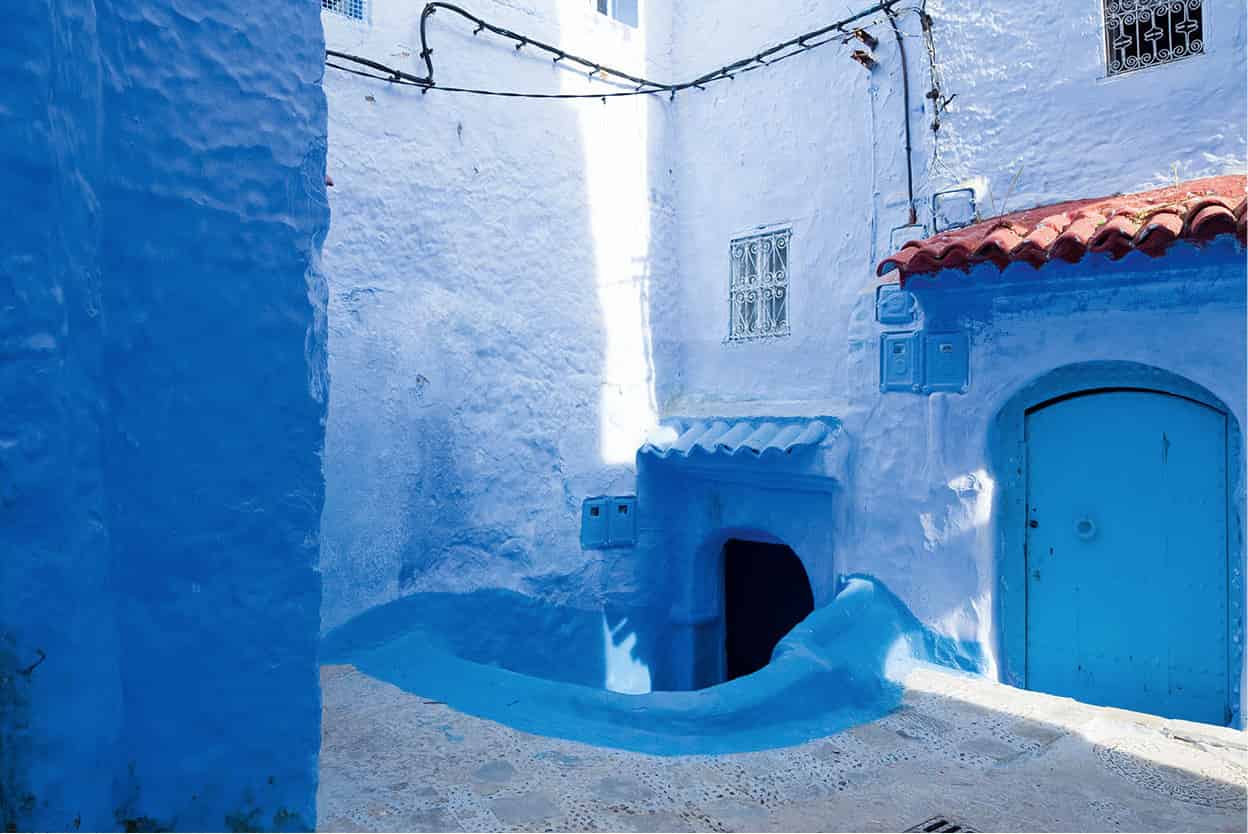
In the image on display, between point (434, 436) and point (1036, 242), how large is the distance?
4.25 m

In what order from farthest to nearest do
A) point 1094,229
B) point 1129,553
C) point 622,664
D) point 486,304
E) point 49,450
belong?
point 622,664 → point 486,304 → point 1129,553 → point 1094,229 → point 49,450

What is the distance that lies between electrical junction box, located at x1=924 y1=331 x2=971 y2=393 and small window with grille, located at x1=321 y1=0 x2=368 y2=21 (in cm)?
466

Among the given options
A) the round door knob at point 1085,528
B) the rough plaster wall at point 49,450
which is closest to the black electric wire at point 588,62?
the round door knob at point 1085,528

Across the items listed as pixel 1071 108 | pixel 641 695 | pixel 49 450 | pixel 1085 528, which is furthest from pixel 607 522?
pixel 49 450

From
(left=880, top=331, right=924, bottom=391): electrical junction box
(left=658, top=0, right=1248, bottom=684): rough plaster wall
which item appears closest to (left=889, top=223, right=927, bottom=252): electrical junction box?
(left=658, top=0, right=1248, bottom=684): rough plaster wall

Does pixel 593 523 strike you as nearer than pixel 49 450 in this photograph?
No

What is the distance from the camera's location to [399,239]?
6266 millimetres

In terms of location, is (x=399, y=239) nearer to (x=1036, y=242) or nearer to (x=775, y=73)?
(x=775, y=73)

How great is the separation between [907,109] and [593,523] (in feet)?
13.6

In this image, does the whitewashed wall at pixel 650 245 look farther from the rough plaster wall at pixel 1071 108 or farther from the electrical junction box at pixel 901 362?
the electrical junction box at pixel 901 362

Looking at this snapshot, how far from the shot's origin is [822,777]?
3.91 metres

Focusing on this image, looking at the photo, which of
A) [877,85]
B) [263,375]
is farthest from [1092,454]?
[263,375]

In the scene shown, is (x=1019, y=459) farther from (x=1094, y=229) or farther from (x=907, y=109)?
(x=907, y=109)

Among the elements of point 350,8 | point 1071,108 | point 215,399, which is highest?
point 350,8
